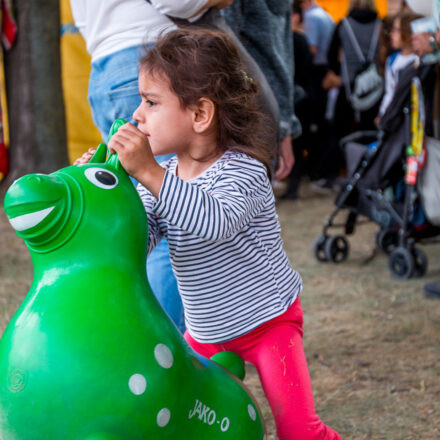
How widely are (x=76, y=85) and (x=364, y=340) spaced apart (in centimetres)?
528

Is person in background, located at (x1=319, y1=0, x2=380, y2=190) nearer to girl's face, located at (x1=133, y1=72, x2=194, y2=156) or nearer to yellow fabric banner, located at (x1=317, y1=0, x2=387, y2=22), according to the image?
yellow fabric banner, located at (x1=317, y1=0, x2=387, y2=22)

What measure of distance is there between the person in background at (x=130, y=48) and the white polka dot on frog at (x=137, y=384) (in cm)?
62

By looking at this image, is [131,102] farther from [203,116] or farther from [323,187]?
[323,187]

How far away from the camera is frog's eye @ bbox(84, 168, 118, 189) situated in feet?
4.71

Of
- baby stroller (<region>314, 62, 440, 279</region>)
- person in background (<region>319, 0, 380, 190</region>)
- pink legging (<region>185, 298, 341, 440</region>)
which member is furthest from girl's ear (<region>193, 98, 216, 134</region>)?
person in background (<region>319, 0, 380, 190</region>)

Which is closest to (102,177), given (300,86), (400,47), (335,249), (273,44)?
(273,44)

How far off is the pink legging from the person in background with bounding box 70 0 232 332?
308 millimetres

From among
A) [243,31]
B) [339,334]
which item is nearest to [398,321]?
[339,334]

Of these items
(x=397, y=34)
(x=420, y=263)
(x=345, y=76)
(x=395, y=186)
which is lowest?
(x=345, y=76)

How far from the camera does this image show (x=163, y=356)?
1397 millimetres

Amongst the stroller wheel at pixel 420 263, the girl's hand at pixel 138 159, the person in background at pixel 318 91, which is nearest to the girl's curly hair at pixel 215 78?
the girl's hand at pixel 138 159

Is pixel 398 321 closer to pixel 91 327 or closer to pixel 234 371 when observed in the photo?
pixel 234 371

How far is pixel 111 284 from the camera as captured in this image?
1384 mm

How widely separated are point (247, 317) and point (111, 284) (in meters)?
0.44
